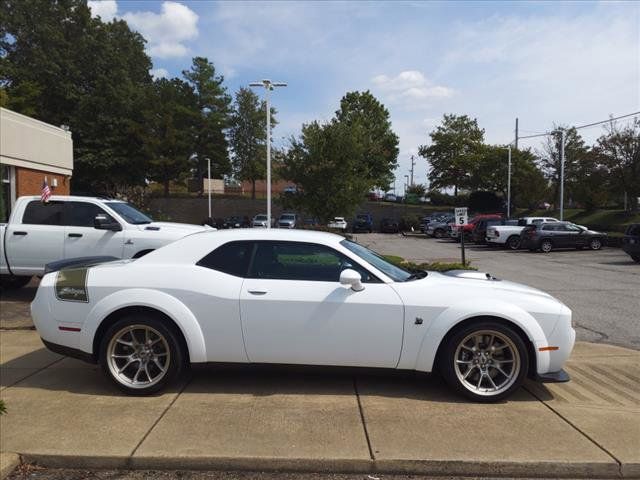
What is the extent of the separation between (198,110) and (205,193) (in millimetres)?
9091

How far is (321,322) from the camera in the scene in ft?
15.0

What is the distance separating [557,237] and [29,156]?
2296 centimetres

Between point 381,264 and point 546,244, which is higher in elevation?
point 381,264

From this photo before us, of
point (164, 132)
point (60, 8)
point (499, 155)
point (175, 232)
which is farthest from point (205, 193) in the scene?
point (175, 232)

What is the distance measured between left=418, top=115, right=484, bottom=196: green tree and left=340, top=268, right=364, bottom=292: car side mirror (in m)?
54.8

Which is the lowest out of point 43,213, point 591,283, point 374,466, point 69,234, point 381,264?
point 374,466

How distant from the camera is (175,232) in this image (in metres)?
9.25

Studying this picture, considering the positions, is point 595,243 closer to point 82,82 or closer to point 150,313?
point 150,313

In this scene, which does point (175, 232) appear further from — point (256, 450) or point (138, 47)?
point (138, 47)

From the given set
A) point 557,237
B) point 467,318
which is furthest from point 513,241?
point 467,318

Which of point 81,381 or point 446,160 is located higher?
point 446,160

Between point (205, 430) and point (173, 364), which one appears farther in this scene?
point (173, 364)

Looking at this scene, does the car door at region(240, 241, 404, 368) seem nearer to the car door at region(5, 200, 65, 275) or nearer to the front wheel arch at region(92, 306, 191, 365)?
the front wheel arch at region(92, 306, 191, 365)

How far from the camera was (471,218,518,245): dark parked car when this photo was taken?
28.7 meters
